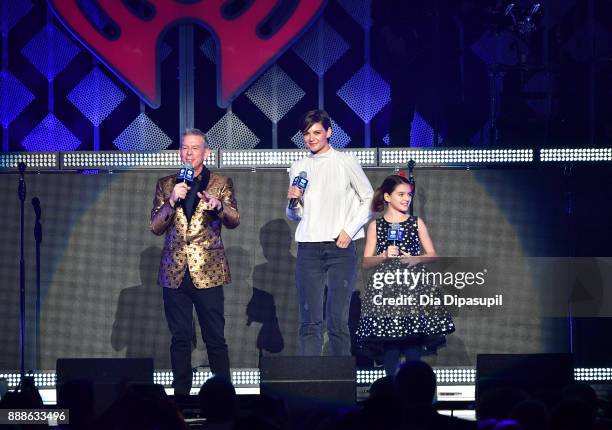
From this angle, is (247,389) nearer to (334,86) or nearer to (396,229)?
(396,229)

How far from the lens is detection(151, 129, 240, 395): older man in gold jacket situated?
6.93m

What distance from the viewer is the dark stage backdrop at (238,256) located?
26.1 feet

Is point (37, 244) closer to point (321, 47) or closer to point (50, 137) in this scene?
point (50, 137)

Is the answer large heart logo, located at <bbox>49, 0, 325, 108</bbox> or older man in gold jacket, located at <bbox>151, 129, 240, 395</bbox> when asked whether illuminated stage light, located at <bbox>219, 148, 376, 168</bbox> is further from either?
older man in gold jacket, located at <bbox>151, 129, 240, 395</bbox>

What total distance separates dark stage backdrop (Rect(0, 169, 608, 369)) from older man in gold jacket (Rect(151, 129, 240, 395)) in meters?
0.92

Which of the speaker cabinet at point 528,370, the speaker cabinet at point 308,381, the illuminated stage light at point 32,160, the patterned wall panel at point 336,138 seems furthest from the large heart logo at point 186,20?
the speaker cabinet at point 528,370

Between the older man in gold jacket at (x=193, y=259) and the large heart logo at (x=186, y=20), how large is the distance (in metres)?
1.85

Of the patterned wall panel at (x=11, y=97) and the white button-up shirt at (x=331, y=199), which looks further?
the patterned wall panel at (x=11, y=97)

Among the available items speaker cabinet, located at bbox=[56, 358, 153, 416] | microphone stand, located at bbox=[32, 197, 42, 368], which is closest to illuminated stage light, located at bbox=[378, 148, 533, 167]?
microphone stand, located at bbox=[32, 197, 42, 368]

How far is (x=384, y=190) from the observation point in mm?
7004

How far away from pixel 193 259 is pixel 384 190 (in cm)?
129

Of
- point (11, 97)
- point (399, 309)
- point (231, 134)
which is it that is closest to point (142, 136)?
point (231, 134)

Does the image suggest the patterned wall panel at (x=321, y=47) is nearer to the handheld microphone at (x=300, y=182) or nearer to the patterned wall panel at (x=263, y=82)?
the patterned wall panel at (x=263, y=82)

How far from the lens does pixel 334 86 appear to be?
9031 millimetres
